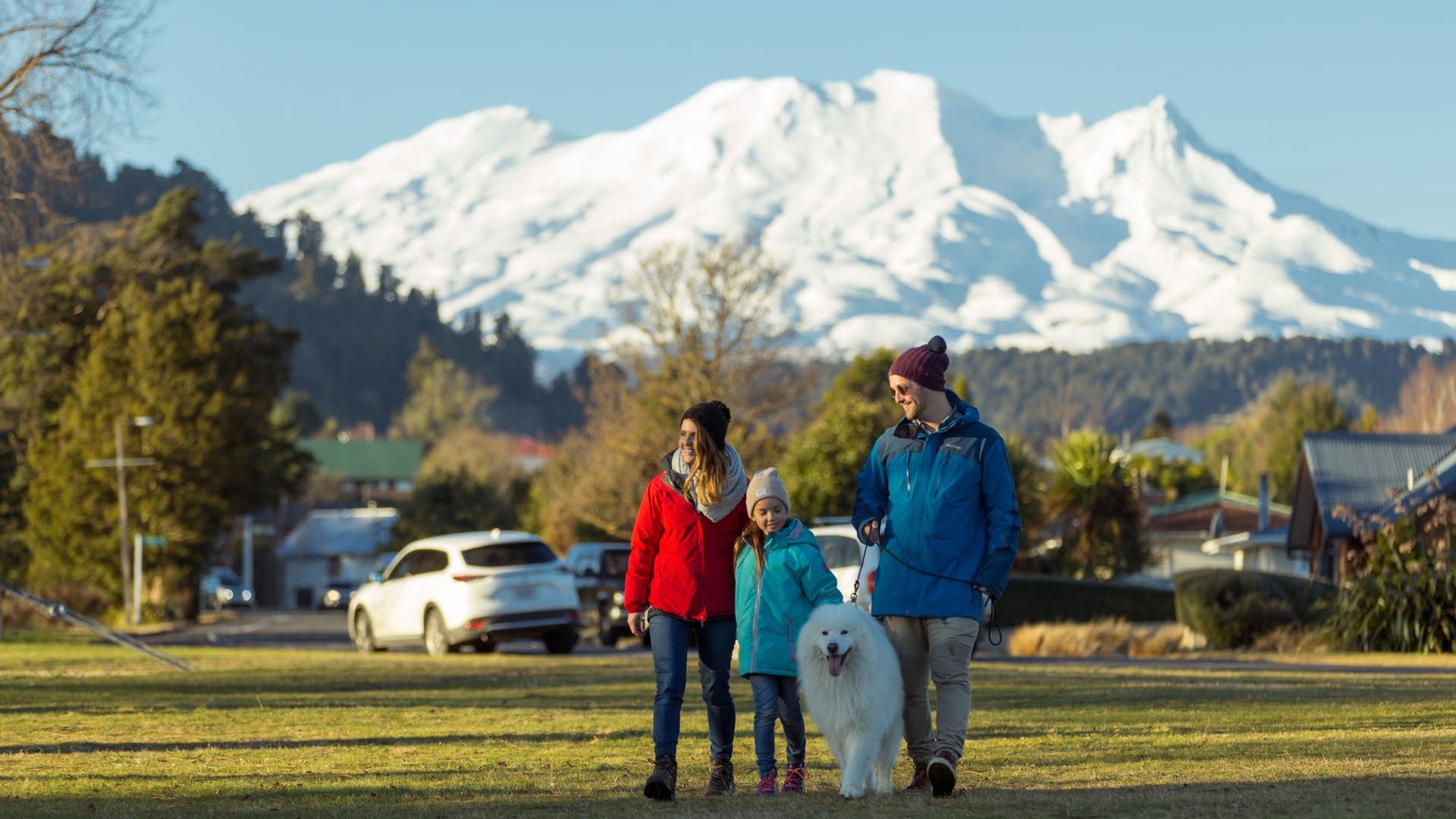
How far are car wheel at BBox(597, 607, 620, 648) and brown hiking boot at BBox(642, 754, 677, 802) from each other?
2261 cm

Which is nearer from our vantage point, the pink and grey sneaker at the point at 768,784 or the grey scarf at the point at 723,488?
the pink and grey sneaker at the point at 768,784

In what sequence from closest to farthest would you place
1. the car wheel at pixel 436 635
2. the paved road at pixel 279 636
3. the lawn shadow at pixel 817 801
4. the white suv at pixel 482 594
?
the lawn shadow at pixel 817 801
the white suv at pixel 482 594
the car wheel at pixel 436 635
the paved road at pixel 279 636

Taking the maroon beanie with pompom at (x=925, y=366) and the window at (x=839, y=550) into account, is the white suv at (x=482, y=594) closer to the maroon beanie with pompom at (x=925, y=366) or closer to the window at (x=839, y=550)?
the window at (x=839, y=550)

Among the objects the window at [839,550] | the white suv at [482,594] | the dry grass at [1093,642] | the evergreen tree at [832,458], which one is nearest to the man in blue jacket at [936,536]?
the window at [839,550]

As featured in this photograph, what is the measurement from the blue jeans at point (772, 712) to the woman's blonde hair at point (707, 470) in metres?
0.85

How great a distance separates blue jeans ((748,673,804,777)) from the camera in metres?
9.09

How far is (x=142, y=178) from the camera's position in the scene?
17538cm

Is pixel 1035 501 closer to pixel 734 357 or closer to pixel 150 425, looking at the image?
pixel 734 357

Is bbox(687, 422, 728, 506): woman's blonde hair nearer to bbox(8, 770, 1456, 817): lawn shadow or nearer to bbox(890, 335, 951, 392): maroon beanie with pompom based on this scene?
bbox(890, 335, 951, 392): maroon beanie with pompom

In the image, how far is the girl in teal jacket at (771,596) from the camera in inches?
355

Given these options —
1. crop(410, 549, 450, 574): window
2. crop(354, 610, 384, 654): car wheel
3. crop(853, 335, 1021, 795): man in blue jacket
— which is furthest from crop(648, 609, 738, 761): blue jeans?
crop(354, 610, 384, 654): car wheel

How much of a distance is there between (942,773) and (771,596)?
109 centimetres

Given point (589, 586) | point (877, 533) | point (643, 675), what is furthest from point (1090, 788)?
point (589, 586)

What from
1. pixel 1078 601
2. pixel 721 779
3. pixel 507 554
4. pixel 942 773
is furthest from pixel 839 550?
pixel 1078 601
